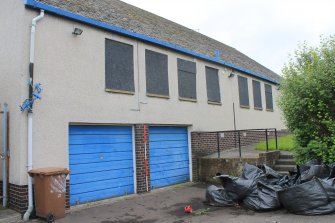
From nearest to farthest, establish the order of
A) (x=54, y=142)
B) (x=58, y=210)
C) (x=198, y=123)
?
1. (x=58, y=210)
2. (x=54, y=142)
3. (x=198, y=123)

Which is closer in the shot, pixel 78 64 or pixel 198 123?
pixel 78 64

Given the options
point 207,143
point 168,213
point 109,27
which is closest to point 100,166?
point 168,213

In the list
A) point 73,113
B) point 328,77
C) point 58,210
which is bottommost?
point 58,210

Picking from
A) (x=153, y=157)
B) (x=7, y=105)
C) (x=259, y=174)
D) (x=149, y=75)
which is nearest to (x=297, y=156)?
(x=259, y=174)

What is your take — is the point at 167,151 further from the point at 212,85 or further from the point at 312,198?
the point at 312,198

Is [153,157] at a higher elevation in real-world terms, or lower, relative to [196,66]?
lower

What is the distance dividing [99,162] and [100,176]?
0.37 m

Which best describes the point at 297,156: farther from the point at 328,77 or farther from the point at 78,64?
the point at 78,64

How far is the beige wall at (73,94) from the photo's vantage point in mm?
7688

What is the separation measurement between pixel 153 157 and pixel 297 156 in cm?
420

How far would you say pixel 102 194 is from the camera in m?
8.95

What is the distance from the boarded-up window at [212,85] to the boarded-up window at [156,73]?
99.5 inches

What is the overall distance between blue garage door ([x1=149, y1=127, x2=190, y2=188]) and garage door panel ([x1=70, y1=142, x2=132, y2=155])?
1033 mm

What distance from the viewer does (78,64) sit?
862 cm
